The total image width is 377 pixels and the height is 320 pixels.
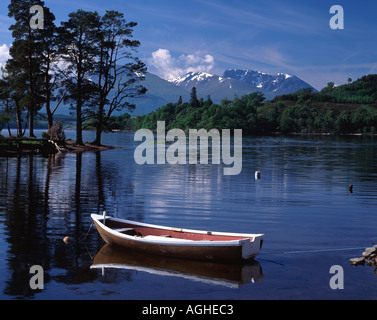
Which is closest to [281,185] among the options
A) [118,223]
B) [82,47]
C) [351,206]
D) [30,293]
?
[351,206]

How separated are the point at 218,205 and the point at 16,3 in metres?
62.5

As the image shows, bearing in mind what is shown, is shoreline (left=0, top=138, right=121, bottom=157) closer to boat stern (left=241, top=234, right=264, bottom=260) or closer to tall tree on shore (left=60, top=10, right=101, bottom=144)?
tall tree on shore (left=60, top=10, right=101, bottom=144)

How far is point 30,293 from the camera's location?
643 inches

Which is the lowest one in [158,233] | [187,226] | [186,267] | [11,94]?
[186,267]

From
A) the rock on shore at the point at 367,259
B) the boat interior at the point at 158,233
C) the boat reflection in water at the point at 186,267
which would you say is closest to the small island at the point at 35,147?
the boat interior at the point at 158,233

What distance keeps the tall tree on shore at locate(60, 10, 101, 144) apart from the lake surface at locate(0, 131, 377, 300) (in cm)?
4002

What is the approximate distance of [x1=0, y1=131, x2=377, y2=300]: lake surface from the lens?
17141 millimetres

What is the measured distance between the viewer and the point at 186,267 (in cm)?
1958

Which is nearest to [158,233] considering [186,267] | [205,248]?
[186,267]

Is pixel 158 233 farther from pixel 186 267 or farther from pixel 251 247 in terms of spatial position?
pixel 251 247

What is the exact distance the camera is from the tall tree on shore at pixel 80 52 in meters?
87.4

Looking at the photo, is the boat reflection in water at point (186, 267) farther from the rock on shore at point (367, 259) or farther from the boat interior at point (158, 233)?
the rock on shore at point (367, 259)

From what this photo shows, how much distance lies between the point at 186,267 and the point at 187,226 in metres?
6.87
